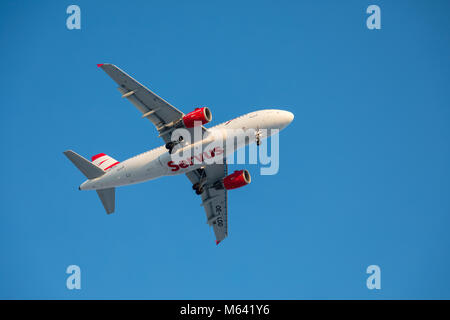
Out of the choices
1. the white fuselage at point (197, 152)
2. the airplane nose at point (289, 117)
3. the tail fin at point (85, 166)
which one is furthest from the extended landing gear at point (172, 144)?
the airplane nose at point (289, 117)

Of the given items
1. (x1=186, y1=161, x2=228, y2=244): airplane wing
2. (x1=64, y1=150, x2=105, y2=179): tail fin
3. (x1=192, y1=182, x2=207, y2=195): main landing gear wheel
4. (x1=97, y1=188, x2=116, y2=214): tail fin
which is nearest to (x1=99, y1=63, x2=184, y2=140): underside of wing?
(x1=64, y1=150, x2=105, y2=179): tail fin

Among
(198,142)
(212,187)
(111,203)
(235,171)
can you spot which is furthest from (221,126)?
(111,203)

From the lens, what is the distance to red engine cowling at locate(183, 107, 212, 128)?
168ft

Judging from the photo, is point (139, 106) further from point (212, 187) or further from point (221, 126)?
point (212, 187)

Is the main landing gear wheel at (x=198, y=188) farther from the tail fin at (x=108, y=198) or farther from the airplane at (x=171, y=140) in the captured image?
the tail fin at (x=108, y=198)

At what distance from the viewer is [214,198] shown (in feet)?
208

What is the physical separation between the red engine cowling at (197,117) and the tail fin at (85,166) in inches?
481

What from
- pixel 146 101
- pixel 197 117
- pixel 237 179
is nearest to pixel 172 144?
pixel 197 117

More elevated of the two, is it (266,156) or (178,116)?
(178,116)

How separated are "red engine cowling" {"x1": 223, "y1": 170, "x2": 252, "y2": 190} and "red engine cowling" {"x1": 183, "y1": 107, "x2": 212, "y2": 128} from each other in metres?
9.52

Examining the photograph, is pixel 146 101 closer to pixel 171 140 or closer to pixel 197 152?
pixel 171 140

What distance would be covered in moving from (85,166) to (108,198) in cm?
549

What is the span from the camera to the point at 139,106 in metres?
52.9

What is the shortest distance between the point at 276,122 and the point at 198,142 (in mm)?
8797
